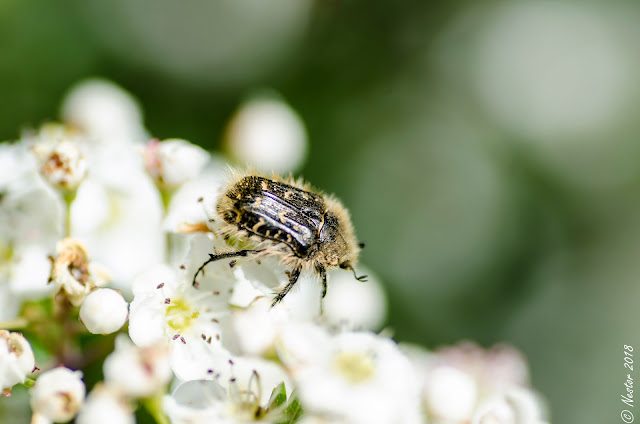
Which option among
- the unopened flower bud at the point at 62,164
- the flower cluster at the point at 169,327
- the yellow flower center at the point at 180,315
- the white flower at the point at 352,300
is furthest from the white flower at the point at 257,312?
the white flower at the point at 352,300

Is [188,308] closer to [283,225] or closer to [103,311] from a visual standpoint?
[103,311]

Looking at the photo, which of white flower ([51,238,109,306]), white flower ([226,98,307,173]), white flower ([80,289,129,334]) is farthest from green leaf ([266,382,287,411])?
white flower ([226,98,307,173])

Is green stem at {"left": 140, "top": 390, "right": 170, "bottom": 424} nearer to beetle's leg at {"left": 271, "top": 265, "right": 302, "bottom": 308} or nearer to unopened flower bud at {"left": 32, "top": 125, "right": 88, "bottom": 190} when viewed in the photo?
beetle's leg at {"left": 271, "top": 265, "right": 302, "bottom": 308}

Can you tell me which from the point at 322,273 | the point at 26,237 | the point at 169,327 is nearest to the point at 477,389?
the point at 322,273

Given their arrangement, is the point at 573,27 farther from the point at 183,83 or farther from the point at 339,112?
the point at 183,83

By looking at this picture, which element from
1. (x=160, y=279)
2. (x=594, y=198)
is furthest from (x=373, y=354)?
(x=594, y=198)

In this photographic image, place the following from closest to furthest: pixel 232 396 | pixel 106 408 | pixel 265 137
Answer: pixel 106 408
pixel 232 396
pixel 265 137

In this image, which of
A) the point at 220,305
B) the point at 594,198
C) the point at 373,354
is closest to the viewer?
the point at 373,354

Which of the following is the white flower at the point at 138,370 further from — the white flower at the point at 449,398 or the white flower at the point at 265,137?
the white flower at the point at 265,137
